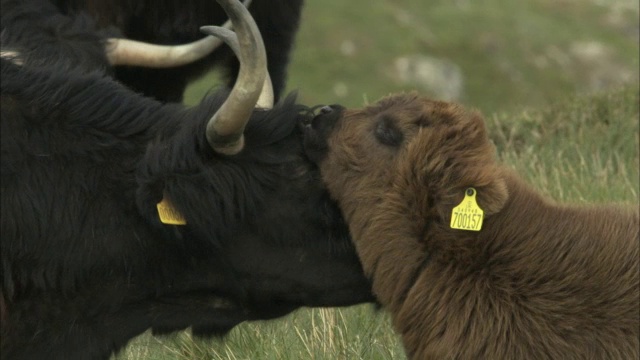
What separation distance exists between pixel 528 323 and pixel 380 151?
899 mm

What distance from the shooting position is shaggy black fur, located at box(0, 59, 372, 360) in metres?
4.97

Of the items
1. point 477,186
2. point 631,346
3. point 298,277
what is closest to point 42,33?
point 298,277

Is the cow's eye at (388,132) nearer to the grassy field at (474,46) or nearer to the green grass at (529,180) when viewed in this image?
the green grass at (529,180)

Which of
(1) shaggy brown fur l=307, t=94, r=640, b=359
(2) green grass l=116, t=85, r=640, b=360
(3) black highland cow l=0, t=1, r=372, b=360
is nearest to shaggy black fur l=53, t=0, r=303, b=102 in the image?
(2) green grass l=116, t=85, r=640, b=360

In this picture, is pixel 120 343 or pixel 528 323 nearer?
pixel 528 323

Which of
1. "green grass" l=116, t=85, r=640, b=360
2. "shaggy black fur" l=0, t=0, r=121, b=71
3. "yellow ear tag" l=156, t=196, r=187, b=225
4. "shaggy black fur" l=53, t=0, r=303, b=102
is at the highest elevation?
"yellow ear tag" l=156, t=196, r=187, b=225

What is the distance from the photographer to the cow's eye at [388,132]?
197 inches

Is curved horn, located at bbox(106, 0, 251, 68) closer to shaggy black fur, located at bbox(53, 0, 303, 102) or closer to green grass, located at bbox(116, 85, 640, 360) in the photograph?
shaggy black fur, located at bbox(53, 0, 303, 102)

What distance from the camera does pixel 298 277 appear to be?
521 cm

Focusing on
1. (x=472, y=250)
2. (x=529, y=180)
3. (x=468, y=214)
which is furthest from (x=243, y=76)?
(x=529, y=180)

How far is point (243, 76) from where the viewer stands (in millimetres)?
4738

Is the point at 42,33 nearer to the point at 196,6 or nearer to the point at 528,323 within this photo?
the point at 196,6

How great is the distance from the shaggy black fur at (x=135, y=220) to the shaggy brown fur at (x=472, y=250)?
Answer: 0.70ft

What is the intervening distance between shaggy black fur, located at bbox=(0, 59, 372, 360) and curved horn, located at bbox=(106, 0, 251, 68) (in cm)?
147
